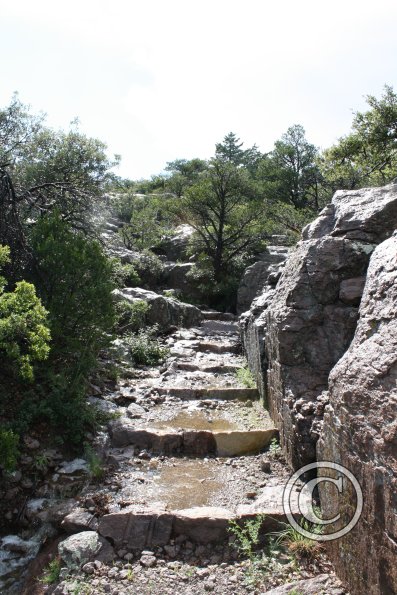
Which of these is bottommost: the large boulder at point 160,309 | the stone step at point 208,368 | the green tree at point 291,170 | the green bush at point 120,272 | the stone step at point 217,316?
the stone step at point 208,368

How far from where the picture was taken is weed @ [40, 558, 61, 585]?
3211 millimetres

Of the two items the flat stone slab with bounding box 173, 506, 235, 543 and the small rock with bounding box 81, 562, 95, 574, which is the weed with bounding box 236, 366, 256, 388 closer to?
the flat stone slab with bounding box 173, 506, 235, 543

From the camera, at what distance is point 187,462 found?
5.13m

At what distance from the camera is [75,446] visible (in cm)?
500

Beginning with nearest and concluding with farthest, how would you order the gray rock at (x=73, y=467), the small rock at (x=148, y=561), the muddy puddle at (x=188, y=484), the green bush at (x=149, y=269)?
the small rock at (x=148, y=561)
the muddy puddle at (x=188, y=484)
the gray rock at (x=73, y=467)
the green bush at (x=149, y=269)

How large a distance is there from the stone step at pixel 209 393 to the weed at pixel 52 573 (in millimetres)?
3949

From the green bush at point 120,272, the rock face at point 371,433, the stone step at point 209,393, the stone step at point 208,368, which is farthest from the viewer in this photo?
the stone step at point 208,368

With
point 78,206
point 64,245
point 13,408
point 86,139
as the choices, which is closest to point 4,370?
point 13,408

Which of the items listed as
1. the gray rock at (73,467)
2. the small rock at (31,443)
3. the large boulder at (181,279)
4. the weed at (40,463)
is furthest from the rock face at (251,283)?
the weed at (40,463)

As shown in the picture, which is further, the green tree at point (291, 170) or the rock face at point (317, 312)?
the green tree at point (291, 170)

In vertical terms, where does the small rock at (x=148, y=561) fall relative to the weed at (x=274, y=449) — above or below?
below

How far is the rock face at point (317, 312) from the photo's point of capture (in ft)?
14.9

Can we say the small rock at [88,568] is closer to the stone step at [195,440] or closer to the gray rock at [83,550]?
the gray rock at [83,550]

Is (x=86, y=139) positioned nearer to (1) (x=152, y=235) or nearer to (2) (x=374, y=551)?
(1) (x=152, y=235)
